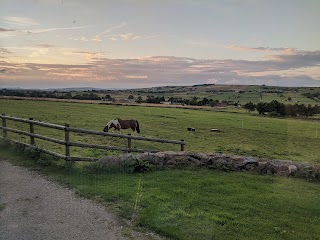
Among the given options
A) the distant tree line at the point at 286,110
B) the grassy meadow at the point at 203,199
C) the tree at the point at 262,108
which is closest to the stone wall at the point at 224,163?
the grassy meadow at the point at 203,199

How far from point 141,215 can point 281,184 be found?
550cm

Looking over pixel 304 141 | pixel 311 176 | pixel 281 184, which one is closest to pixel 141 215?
pixel 281 184

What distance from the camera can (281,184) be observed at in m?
11.0

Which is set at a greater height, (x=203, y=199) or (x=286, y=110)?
(x=203, y=199)

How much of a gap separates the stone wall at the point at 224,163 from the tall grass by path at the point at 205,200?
465mm

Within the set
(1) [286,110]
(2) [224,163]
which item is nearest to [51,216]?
(2) [224,163]

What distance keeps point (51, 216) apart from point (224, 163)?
6.82 m

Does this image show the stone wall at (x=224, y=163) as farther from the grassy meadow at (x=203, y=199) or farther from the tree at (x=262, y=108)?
the tree at (x=262, y=108)

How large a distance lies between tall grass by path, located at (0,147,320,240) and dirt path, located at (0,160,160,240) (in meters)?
0.45

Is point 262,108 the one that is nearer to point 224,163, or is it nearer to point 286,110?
point 286,110

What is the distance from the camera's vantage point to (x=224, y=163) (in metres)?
12.3

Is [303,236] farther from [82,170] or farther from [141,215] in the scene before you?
[82,170]

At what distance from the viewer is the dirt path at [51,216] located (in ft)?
22.2

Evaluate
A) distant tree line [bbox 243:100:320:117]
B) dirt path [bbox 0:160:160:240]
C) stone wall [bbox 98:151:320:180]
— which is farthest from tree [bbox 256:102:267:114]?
dirt path [bbox 0:160:160:240]
